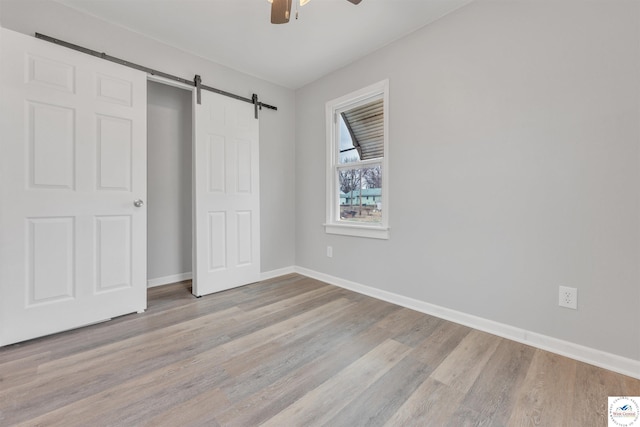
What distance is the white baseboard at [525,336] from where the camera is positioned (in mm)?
1514

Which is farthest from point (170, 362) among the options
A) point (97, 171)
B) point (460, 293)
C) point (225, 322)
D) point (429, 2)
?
point (429, 2)

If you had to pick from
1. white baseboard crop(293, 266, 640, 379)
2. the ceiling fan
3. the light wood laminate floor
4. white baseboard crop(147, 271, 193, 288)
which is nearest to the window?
white baseboard crop(293, 266, 640, 379)

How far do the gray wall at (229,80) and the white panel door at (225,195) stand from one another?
19 cm

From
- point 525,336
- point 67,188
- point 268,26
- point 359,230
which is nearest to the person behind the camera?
point 525,336

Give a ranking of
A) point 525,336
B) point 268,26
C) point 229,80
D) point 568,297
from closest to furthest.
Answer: point 568,297, point 525,336, point 268,26, point 229,80

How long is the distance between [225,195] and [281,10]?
187 cm

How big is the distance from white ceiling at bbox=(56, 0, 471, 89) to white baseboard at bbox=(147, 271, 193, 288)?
8.11 ft

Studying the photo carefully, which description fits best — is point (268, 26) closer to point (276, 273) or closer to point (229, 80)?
point (229, 80)

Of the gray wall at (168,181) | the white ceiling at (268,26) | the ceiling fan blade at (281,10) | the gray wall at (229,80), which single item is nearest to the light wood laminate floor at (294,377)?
the gray wall at (168,181)

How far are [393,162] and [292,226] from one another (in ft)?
5.56

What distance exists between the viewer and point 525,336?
1.81 m

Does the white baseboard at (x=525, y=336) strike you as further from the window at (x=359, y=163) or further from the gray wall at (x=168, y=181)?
the gray wall at (x=168, y=181)

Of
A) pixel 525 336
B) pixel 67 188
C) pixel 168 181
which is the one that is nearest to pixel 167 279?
pixel 168 181

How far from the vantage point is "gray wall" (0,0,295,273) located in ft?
6.41
